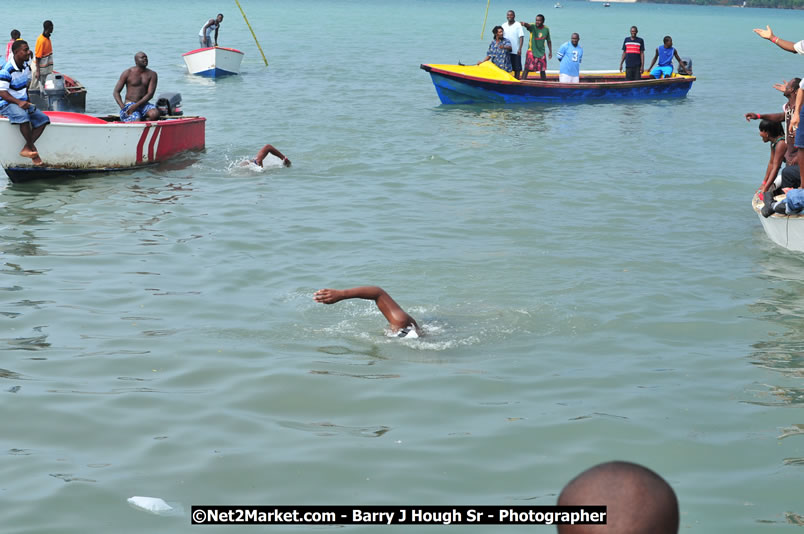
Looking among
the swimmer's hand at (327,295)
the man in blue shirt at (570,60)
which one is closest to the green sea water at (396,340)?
the swimmer's hand at (327,295)

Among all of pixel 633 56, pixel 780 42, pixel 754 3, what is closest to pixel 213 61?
pixel 633 56

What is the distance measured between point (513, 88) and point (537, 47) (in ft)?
6.34

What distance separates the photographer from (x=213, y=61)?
28562mm

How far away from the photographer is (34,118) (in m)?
12.8

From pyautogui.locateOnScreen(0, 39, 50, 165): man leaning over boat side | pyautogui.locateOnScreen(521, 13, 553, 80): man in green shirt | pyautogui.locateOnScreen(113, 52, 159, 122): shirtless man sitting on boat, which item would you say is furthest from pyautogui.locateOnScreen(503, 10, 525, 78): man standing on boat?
pyautogui.locateOnScreen(0, 39, 50, 165): man leaning over boat side

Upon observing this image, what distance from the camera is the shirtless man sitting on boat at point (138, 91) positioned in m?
14.4

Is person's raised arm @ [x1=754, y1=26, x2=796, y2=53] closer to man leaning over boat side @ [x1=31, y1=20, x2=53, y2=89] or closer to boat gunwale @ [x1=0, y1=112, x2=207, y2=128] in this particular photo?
boat gunwale @ [x1=0, y1=112, x2=207, y2=128]

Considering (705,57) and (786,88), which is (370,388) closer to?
(786,88)

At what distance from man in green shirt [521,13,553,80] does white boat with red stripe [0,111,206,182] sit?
1129 centimetres

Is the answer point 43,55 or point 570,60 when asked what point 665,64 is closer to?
point 570,60

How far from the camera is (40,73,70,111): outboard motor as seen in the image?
18.7 meters

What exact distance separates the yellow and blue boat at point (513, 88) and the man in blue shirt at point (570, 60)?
440mm

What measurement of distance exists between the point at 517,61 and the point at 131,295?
53.9ft

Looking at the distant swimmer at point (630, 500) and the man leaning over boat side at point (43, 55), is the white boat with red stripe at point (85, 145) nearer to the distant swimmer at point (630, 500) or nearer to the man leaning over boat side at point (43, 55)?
the man leaning over boat side at point (43, 55)
